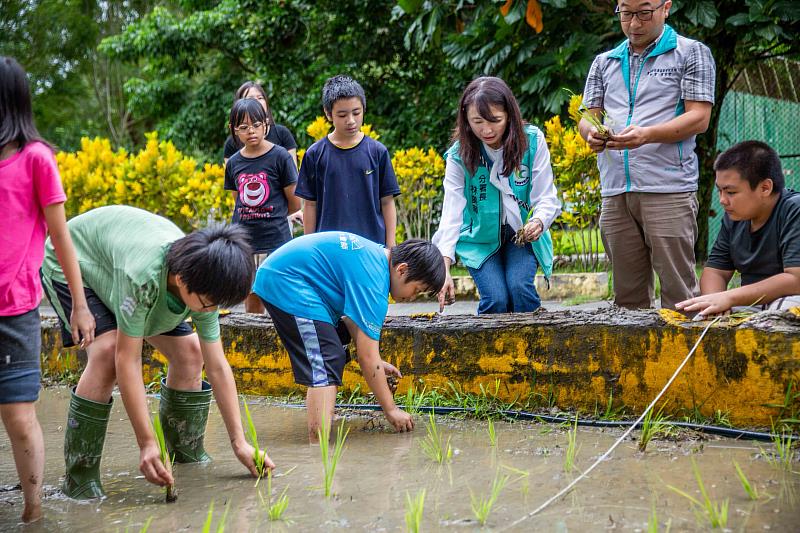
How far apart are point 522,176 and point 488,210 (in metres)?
0.24

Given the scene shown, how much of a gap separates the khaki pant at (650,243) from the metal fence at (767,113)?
628 centimetres

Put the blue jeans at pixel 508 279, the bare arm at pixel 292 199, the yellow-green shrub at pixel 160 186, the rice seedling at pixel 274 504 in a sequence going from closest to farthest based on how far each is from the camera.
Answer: the rice seedling at pixel 274 504, the blue jeans at pixel 508 279, the bare arm at pixel 292 199, the yellow-green shrub at pixel 160 186

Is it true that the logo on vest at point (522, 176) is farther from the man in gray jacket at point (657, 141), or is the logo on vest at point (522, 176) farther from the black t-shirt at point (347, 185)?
the black t-shirt at point (347, 185)

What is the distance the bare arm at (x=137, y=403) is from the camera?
2641 mm

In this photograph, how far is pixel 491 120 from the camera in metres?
3.88

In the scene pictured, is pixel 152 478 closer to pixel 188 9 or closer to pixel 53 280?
pixel 53 280

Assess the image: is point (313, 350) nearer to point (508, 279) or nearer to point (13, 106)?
point (508, 279)

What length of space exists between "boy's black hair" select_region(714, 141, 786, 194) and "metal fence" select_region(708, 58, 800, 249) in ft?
21.3

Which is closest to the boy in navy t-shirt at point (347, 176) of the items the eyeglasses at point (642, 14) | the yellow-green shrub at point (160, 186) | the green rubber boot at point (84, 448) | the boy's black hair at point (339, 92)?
the boy's black hair at point (339, 92)

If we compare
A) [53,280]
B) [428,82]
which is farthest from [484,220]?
[428,82]

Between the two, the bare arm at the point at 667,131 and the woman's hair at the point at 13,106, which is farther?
the bare arm at the point at 667,131

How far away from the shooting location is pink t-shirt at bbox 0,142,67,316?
2.54 metres

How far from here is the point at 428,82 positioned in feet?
39.4

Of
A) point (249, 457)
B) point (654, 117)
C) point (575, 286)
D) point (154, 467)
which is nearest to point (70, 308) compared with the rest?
point (154, 467)
